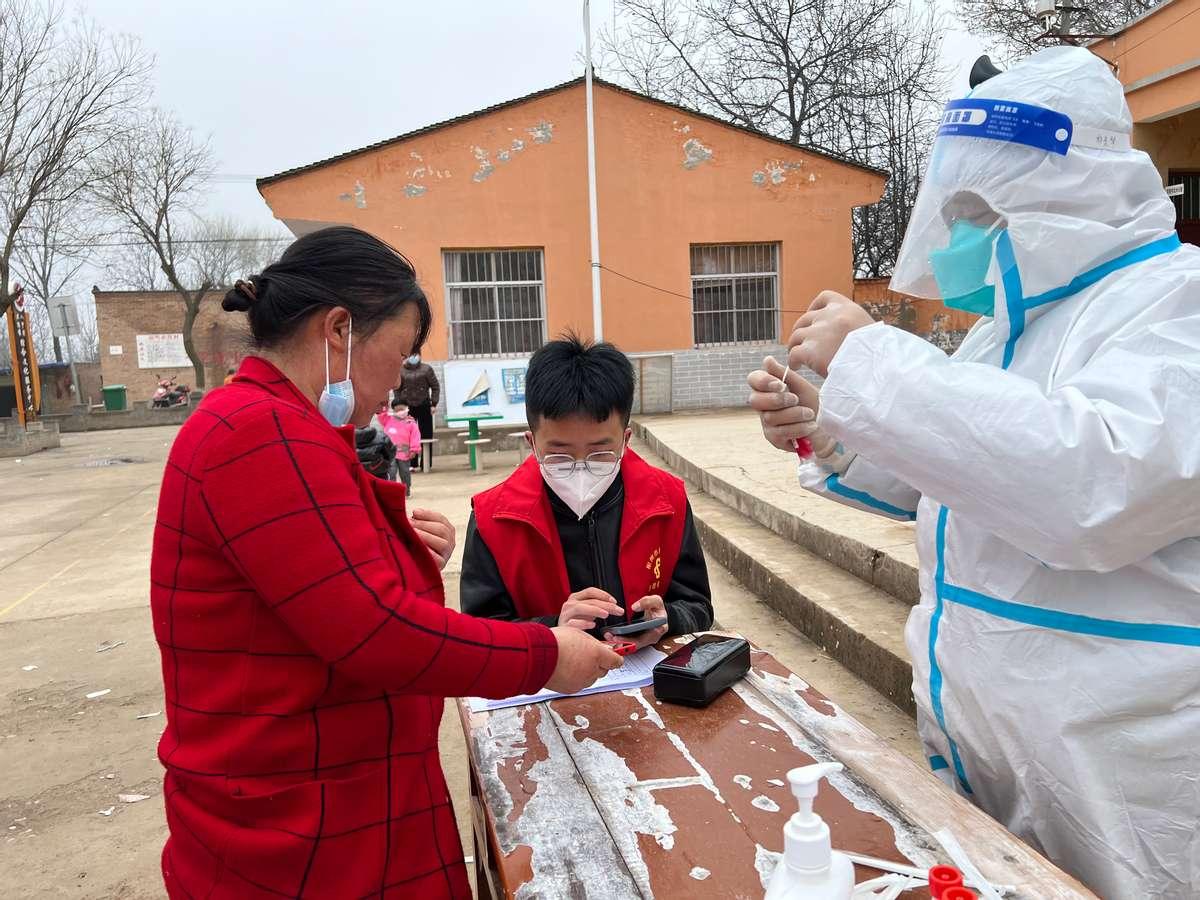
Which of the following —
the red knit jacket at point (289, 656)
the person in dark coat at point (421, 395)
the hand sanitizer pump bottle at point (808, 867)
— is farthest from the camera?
the person in dark coat at point (421, 395)

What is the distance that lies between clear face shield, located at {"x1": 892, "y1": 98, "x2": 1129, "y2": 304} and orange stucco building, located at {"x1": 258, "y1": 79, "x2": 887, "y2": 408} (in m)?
10.9

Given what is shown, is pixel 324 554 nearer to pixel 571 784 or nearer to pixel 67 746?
pixel 571 784

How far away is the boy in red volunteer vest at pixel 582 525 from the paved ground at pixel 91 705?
1.22 m

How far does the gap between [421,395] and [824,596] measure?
270 inches

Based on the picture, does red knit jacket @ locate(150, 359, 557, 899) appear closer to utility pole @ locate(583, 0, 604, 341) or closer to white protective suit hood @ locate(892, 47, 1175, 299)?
white protective suit hood @ locate(892, 47, 1175, 299)

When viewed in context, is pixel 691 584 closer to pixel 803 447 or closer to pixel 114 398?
pixel 803 447

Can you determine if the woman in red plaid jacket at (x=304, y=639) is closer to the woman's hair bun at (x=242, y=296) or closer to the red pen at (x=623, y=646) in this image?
the woman's hair bun at (x=242, y=296)

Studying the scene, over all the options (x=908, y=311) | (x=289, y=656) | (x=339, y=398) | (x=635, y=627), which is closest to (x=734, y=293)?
(x=908, y=311)

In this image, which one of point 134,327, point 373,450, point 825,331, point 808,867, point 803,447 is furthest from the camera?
A: point 134,327

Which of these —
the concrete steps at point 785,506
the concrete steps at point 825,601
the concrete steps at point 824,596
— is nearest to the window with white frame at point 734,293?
the concrete steps at point 785,506

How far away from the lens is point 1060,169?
1218mm

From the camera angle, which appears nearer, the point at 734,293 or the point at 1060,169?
the point at 1060,169

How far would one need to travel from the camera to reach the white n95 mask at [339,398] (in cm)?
121

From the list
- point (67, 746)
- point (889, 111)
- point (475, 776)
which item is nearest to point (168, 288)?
point (889, 111)
